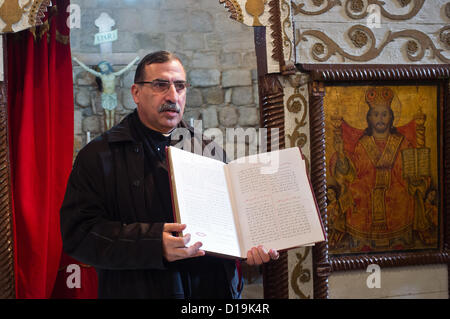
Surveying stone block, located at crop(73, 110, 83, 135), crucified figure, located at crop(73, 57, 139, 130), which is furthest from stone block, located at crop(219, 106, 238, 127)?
stone block, located at crop(73, 110, 83, 135)

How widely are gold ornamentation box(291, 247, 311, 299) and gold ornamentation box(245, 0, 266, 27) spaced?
138 cm

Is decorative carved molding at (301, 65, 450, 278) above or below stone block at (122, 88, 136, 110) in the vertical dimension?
below

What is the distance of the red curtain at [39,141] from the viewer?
270 centimetres

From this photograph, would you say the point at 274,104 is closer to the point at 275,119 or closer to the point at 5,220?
the point at 275,119

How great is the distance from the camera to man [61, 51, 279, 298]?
5.63 feet

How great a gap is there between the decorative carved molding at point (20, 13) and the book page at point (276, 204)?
1.36m

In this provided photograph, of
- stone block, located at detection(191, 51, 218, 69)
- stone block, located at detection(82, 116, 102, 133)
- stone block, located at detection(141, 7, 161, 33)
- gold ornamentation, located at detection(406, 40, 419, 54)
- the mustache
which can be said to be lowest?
the mustache

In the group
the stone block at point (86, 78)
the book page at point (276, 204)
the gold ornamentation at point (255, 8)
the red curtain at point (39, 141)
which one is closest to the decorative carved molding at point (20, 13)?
the red curtain at point (39, 141)

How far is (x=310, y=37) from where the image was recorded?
256cm

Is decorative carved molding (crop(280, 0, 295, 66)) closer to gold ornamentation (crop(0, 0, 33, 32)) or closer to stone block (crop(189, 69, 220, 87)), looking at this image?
gold ornamentation (crop(0, 0, 33, 32))

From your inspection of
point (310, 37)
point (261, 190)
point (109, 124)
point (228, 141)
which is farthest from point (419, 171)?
point (109, 124)

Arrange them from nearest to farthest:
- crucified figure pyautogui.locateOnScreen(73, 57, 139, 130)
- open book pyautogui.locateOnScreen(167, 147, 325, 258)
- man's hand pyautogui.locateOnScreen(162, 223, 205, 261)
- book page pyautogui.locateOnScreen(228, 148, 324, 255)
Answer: man's hand pyautogui.locateOnScreen(162, 223, 205, 261) < open book pyautogui.locateOnScreen(167, 147, 325, 258) < book page pyautogui.locateOnScreen(228, 148, 324, 255) < crucified figure pyautogui.locateOnScreen(73, 57, 139, 130)

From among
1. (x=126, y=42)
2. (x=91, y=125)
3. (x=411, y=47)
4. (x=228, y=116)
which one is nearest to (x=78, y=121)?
(x=91, y=125)

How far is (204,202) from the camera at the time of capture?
174 centimetres
